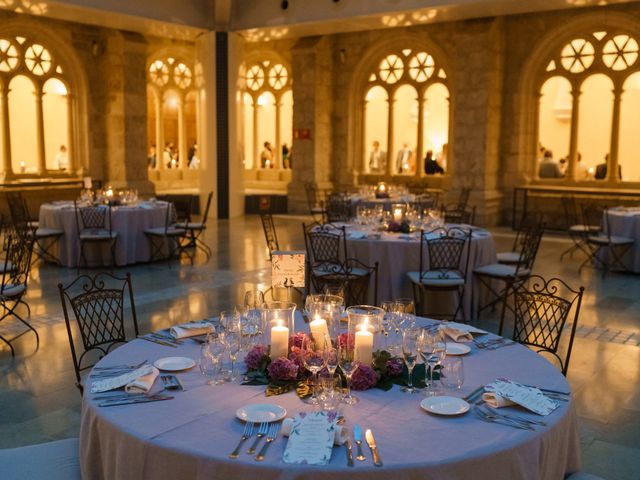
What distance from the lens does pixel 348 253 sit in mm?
6562

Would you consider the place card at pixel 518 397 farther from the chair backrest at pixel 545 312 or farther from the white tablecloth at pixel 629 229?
the white tablecloth at pixel 629 229

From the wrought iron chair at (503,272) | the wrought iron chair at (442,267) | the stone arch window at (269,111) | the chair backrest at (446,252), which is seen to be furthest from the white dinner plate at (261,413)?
the stone arch window at (269,111)

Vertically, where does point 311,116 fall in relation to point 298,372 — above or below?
above

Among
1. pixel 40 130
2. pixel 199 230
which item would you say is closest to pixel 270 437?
pixel 199 230

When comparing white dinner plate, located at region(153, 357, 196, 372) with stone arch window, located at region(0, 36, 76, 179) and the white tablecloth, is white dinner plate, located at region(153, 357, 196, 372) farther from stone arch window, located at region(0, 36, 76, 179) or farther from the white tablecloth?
stone arch window, located at region(0, 36, 76, 179)

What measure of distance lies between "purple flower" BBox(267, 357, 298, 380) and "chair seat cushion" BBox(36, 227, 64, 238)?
6854 mm

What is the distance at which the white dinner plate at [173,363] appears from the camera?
2711 millimetres

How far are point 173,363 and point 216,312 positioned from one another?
3.70 meters

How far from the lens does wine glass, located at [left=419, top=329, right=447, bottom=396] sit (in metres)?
2.54

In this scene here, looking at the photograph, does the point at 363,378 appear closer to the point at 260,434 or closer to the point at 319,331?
the point at 319,331

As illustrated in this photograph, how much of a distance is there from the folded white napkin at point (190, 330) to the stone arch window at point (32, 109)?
11.5 meters

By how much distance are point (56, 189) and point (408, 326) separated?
12.0 m

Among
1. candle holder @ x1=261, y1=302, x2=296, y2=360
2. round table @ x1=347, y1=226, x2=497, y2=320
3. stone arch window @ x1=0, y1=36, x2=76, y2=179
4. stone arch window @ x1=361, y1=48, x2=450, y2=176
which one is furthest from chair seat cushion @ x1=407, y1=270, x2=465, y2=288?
stone arch window @ x1=0, y1=36, x2=76, y2=179

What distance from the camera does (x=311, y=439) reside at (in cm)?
205
